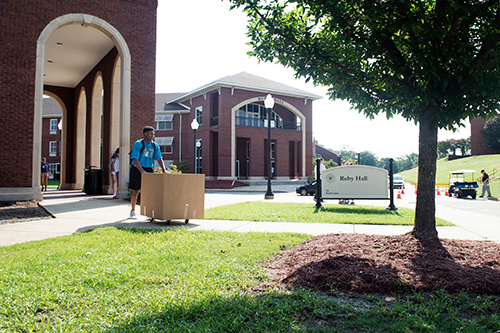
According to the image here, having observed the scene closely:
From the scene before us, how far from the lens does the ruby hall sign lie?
35.1 feet

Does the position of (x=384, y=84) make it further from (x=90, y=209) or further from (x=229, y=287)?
→ (x=90, y=209)

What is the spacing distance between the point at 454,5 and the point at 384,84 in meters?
1.50

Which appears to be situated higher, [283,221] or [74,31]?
[74,31]

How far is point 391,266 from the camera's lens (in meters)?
3.60

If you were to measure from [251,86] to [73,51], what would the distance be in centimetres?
2292

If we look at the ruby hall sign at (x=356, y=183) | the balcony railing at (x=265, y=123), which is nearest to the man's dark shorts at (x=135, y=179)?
the ruby hall sign at (x=356, y=183)

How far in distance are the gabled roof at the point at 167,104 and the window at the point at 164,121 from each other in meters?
0.87

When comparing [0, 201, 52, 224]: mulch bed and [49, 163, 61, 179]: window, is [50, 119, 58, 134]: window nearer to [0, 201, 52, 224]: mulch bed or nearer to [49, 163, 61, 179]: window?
[49, 163, 61, 179]: window

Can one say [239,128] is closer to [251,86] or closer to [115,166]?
[251,86]

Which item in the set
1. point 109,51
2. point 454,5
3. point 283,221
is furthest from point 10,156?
point 454,5

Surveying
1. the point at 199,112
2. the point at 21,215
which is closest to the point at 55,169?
the point at 199,112

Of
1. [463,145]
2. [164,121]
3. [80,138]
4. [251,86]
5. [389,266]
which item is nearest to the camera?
[389,266]

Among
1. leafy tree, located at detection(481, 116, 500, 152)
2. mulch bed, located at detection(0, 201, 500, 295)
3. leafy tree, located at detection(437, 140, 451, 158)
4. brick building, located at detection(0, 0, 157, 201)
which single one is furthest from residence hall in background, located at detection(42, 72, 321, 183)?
leafy tree, located at detection(437, 140, 451, 158)

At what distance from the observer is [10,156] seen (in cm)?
1112
